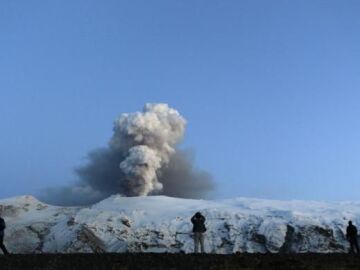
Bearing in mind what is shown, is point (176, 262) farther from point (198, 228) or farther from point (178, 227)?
point (178, 227)

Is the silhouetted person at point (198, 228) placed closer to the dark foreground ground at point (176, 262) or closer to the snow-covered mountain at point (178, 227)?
the dark foreground ground at point (176, 262)

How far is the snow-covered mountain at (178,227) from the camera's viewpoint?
92.5 m

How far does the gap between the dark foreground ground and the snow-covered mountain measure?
60.5 metres

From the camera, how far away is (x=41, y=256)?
79.4 feet

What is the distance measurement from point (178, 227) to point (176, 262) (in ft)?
258

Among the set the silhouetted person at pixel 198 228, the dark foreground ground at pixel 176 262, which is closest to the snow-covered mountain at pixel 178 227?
the silhouetted person at pixel 198 228

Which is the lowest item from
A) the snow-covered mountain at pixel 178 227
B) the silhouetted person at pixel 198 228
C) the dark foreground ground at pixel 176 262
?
the dark foreground ground at pixel 176 262

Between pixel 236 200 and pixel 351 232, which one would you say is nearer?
pixel 351 232

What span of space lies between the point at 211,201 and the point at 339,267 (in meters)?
104

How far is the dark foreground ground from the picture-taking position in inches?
794

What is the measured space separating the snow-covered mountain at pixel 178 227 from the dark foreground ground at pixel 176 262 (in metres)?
60.5

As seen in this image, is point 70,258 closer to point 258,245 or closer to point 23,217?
point 258,245

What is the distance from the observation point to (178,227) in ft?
326

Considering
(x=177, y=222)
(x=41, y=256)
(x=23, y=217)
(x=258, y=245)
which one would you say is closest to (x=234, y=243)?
(x=258, y=245)
